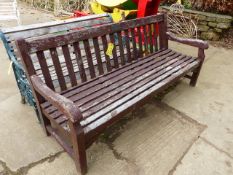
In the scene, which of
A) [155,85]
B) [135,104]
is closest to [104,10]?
[155,85]

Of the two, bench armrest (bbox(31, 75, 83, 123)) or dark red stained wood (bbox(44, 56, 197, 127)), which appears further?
dark red stained wood (bbox(44, 56, 197, 127))

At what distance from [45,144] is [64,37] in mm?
1122

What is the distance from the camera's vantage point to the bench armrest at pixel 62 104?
1621 millimetres

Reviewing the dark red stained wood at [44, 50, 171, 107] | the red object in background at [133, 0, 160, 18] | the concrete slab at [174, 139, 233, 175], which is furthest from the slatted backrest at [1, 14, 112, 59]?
the concrete slab at [174, 139, 233, 175]

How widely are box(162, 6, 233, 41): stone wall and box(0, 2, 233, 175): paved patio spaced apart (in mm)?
2225

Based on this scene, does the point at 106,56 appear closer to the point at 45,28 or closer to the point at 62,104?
the point at 45,28

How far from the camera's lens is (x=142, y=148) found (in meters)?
2.40

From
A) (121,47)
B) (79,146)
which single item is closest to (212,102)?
(121,47)

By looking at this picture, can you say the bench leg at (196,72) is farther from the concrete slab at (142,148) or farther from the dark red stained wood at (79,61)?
the dark red stained wood at (79,61)

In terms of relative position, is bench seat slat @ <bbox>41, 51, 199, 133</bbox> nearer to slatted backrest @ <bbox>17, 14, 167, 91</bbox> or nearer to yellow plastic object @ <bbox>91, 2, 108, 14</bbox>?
slatted backrest @ <bbox>17, 14, 167, 91</bbox>

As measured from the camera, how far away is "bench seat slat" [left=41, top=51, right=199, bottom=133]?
6.59ft

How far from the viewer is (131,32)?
290cm

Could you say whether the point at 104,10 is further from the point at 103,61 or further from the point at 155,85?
the point at 155,85

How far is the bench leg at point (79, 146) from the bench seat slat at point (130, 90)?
10 centimetres
